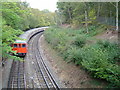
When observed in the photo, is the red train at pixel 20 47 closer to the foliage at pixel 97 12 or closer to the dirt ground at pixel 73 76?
the dirt ground at pixel 73 76

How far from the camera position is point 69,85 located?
13.6 meters

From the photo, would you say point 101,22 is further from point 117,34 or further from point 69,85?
point 69,85

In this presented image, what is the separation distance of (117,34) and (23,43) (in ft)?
42.9

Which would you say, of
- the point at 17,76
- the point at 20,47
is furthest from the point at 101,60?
the point at 20,47

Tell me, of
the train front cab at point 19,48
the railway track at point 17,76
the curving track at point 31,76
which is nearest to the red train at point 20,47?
the train front cab at point 19,48

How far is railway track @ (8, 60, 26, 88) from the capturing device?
13.7 meters

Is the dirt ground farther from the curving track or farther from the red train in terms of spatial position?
the red train

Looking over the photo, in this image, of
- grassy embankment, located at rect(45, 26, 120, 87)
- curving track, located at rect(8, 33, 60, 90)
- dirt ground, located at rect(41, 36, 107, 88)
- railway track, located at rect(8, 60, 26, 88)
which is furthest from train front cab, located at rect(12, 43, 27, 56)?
grassy embankment, located at rect(45, 26, 120, 87)

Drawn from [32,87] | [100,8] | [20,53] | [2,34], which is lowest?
[32,87]

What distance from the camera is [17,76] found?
1557 cm

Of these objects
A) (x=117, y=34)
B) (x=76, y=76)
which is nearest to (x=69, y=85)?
(x=76, y=76)

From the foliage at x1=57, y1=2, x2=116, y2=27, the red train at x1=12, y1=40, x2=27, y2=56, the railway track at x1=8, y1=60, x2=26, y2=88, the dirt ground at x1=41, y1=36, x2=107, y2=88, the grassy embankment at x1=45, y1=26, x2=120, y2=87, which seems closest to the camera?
the grassy embankment at x1=45, y1=26, x2=120, y2=87

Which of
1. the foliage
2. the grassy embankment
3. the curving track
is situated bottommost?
the curving track

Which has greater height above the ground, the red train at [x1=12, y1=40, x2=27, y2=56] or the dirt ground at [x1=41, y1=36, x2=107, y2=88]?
the red train at [x1=12, y1=40, x2=27, y2=56]
